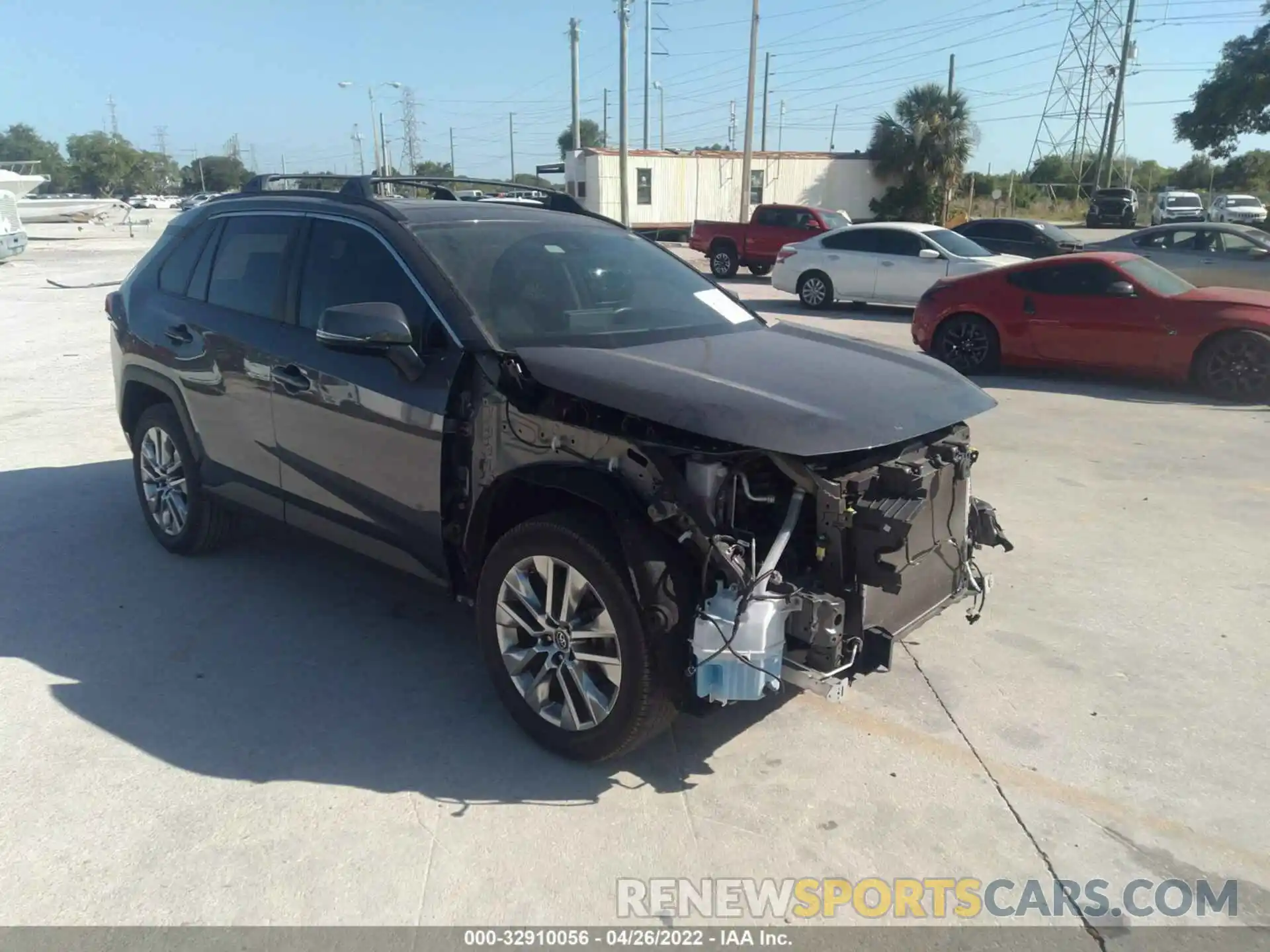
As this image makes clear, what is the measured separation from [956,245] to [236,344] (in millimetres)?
14054

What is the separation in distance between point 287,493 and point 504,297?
4.88 feet

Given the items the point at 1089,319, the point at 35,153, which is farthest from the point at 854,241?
the point at 35,153

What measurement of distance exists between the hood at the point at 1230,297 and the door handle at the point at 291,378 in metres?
9.15

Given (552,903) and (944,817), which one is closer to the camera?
(552,903)

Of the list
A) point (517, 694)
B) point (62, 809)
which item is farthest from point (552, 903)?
point (62, 809)

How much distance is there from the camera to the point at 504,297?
3.99m

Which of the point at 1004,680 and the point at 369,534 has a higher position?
the point at 369,534

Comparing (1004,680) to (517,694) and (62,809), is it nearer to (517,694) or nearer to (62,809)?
(517,694)

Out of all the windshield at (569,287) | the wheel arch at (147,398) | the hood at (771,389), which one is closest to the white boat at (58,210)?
the wheel arch at (147,398)

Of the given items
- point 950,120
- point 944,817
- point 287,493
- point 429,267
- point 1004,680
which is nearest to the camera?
point 944,817

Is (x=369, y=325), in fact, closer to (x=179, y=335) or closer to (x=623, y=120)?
(x=179, y=335)

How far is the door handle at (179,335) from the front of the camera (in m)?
4.98

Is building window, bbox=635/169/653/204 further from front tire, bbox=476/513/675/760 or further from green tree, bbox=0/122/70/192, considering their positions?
green tree, bbox=0/122/70/192

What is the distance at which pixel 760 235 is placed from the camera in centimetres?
2322
